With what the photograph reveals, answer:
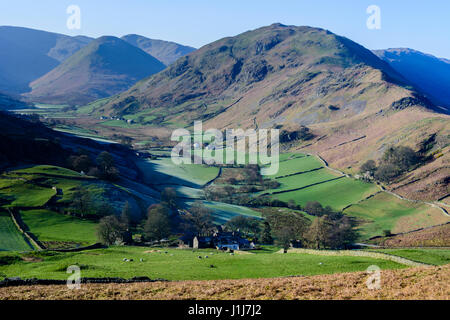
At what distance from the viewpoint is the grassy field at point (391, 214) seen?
95.6 meters

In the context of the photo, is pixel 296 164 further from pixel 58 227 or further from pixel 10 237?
pixel 10 237

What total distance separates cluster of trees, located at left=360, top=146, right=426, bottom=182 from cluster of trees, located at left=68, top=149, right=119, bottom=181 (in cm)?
9214

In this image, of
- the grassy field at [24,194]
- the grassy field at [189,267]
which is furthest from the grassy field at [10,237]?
the grassy field at [189,267]

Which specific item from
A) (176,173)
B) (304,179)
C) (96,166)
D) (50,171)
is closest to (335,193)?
(304,179)

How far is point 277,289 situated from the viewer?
27266 mm

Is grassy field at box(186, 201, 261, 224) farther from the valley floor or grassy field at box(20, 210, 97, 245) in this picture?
the valley floor

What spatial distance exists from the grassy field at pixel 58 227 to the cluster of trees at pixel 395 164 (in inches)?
3880

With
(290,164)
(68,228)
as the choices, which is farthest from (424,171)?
(68,228)

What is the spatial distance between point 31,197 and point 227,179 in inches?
3428

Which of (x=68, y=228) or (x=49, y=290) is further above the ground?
(x=49, y=290)
